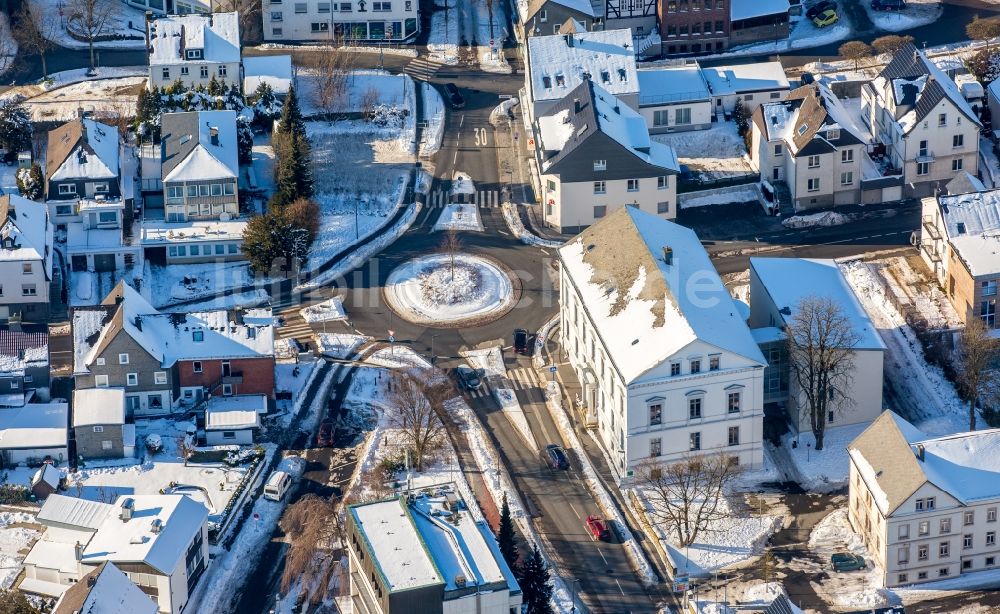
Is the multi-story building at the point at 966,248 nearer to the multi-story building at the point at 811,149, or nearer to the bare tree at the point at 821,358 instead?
the multi-story building at the point at 811,149

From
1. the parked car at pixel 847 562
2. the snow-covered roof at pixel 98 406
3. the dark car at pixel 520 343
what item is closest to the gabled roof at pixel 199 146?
the snow-covered roof at pixel 98 406

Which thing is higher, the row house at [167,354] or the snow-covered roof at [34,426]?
the row house at [167,354]

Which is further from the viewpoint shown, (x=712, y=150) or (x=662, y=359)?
(x=712, y=150)

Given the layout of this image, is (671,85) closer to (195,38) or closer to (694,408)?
(195,38)

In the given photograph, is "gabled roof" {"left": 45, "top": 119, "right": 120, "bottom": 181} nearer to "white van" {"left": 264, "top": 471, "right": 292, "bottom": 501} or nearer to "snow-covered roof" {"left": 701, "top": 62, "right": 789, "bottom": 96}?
"white van" {"left": 264, "top": 471, "right": 292, "bottom": 501}

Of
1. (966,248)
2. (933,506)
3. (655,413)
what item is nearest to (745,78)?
(966,248)

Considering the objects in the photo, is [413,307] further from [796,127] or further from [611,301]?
[796,127]
